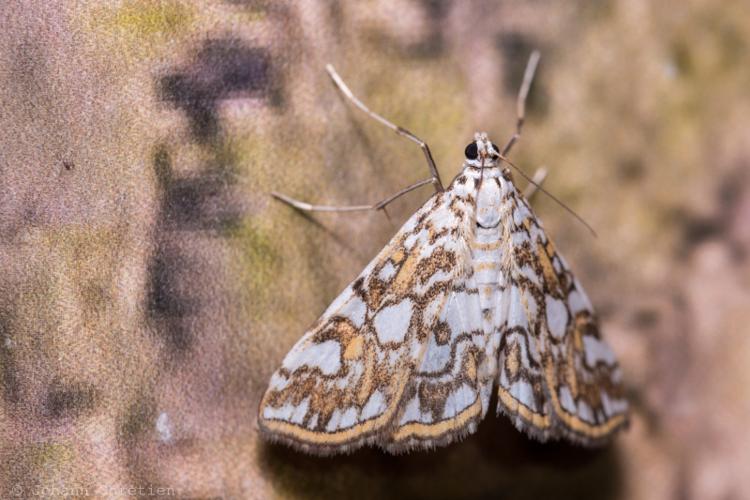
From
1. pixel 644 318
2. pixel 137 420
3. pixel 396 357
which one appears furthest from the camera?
pixel 644 318

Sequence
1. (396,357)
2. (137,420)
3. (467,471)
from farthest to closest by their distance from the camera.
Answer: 1. (467,471)
2. (396,357)
3. (137,420)

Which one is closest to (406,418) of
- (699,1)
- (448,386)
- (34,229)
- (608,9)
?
(448,386)

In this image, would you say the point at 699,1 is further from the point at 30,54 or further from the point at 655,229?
Answer: the point at 30,54

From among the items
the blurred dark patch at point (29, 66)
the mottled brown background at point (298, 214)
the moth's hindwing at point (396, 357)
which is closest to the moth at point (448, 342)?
the moth's hindwing at point (396, 357)

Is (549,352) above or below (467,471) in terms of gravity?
above

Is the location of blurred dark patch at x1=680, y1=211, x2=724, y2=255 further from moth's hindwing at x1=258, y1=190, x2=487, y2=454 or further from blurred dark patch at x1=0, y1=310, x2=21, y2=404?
Result: blurred dark patch at x1=0, y1=310, x2=21, y2=404

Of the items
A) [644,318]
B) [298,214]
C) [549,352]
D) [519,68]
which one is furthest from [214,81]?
[644,318]

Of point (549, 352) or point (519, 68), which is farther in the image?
point (519, 68)

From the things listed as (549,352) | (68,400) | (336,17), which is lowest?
(68,400)

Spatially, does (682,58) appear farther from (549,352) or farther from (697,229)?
(549,352)
